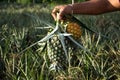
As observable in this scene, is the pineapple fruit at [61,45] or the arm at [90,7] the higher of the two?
the arm at [90,7]

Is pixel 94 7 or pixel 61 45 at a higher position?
pixel 94 7

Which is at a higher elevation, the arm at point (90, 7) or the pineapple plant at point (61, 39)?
the arm at point (90, 7)

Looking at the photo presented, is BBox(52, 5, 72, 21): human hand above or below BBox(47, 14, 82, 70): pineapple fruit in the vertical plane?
above

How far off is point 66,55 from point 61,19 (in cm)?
24

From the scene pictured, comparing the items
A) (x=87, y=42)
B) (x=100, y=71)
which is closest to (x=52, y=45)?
(x=100, y=71)

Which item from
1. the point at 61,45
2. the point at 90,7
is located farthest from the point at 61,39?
the point at 90,7

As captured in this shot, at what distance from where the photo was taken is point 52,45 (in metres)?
2.58

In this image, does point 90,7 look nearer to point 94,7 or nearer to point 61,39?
point 94,7

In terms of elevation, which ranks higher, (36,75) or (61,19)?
(61,19)

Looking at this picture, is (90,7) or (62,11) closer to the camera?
(62,11)

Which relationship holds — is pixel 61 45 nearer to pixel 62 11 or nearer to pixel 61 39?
pixel 61 39

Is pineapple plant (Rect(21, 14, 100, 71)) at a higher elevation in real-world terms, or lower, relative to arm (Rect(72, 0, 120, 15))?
lower

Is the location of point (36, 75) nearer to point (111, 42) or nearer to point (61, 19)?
point (61, 19)

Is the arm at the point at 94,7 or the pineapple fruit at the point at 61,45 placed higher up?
the arm at the point at 94,7
